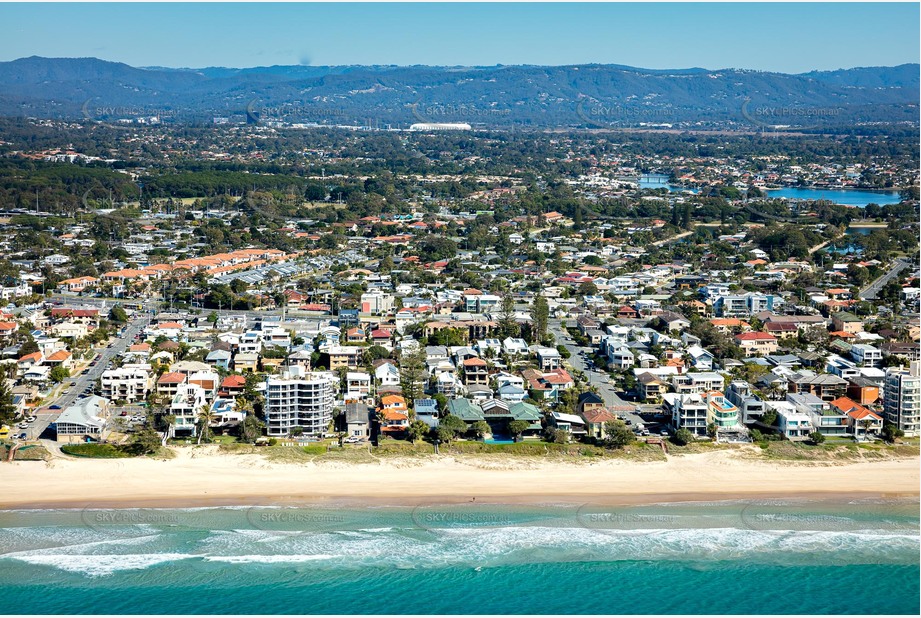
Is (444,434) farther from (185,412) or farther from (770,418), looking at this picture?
(770,418)

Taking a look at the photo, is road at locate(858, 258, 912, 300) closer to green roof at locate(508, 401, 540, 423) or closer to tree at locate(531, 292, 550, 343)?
tree at locate(531, 292, 550, 343)

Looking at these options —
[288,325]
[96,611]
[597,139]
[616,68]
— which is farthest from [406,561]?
[616,68]

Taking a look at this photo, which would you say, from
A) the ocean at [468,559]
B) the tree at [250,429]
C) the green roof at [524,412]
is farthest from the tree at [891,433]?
the tree at [250,429]

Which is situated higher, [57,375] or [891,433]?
[57,375]

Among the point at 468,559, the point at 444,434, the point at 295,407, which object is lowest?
the point at 468,559

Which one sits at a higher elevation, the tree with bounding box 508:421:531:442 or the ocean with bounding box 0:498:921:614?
the tree with bounding box 508:421:531:442

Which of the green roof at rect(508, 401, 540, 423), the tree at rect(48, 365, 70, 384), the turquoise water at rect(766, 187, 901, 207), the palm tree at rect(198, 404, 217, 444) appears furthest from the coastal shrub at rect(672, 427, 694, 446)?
the turquoise water at rect(766, 187, 901, 207)

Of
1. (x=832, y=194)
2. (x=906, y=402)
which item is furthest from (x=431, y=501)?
(x=832, y=194)
